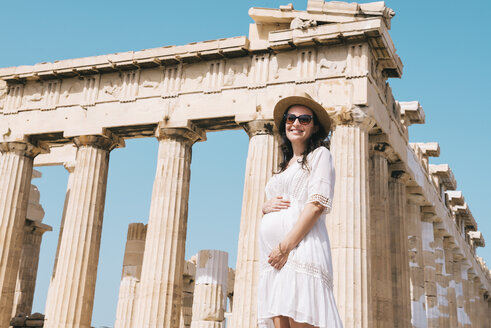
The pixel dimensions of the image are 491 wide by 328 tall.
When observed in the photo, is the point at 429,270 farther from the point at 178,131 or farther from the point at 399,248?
the point at 178,131

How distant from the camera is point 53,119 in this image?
20922mm

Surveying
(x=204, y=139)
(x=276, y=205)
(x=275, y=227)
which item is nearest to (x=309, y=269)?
Result: (x=275, y=227)

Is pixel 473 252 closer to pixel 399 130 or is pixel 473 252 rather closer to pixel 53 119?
pixel 399 130

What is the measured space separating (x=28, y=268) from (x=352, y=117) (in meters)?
18.9

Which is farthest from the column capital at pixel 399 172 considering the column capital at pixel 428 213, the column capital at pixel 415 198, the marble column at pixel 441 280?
the marble column at pixel 441 280

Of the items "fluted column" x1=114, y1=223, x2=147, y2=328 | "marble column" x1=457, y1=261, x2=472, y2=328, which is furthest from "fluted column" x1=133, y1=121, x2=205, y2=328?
"marble column" x1=457, y1=261, x2=472, y2=328

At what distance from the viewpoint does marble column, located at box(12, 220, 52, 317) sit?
27.2 metres

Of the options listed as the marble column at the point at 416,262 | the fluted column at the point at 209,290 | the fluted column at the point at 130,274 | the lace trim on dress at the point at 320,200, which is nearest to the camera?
the lace trim on dress at the point at 320,200

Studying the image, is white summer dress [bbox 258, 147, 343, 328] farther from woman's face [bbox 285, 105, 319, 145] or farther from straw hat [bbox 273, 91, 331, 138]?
straw hat [bbox 273, 91, 331, 138]

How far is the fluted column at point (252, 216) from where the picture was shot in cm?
1638

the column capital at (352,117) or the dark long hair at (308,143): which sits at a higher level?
the column capital at (352,117)

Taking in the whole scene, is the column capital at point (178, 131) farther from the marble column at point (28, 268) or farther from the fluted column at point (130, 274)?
the marble column at point (28, 268)

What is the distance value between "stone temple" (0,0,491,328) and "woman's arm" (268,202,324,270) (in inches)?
456

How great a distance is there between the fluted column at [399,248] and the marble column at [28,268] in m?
15.7
